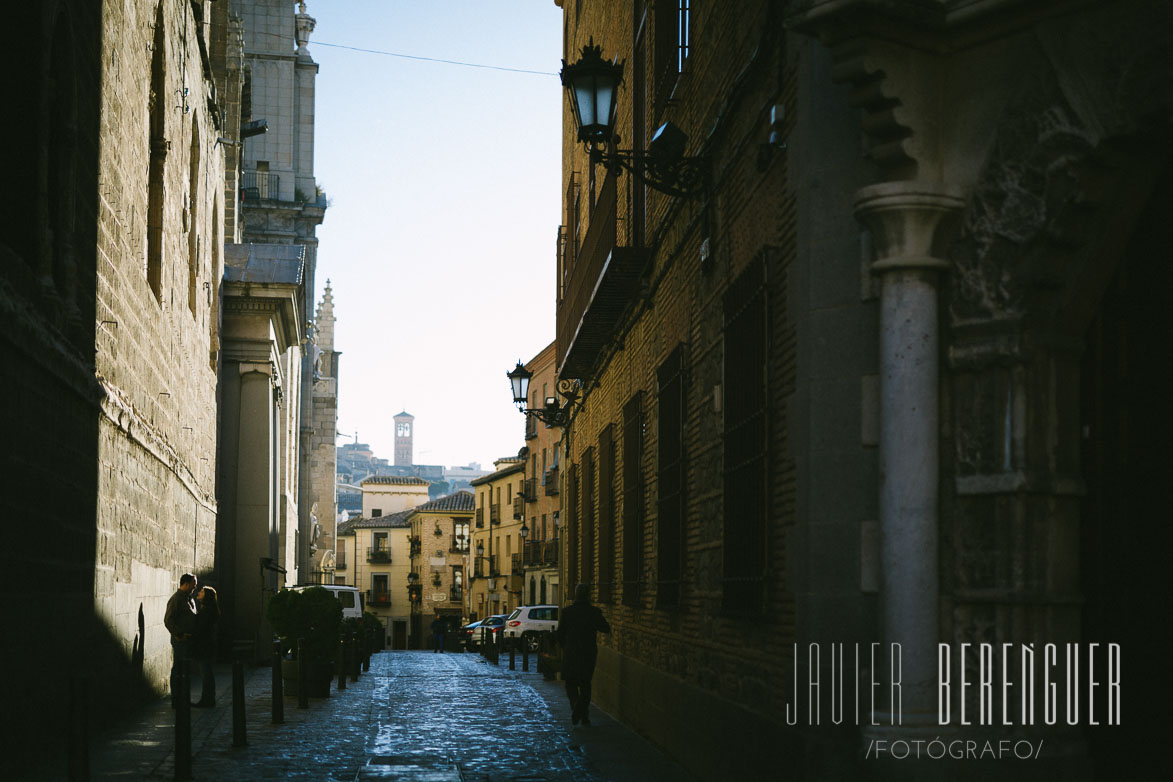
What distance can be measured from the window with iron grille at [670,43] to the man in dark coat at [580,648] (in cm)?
523

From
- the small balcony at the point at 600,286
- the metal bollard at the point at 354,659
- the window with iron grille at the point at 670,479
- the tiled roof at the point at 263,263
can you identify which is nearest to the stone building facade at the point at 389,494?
the tiled roof at the point at 263,263

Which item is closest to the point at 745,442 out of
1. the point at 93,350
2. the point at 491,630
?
the point at 93,350

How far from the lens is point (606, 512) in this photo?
18594mm

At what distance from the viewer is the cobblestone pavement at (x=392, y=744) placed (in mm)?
10633

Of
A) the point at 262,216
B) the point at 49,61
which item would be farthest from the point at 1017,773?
the point at 262,216

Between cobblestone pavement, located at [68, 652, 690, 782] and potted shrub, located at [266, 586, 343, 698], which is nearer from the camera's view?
cobblestone pavement, located at [68, 652, 690, 782]

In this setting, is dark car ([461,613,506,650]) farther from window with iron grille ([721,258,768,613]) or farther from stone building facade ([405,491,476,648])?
stone building facade ([405,491,476,648])

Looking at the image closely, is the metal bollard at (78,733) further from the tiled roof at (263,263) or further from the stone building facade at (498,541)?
Answer: the stone building facade at (498,541)

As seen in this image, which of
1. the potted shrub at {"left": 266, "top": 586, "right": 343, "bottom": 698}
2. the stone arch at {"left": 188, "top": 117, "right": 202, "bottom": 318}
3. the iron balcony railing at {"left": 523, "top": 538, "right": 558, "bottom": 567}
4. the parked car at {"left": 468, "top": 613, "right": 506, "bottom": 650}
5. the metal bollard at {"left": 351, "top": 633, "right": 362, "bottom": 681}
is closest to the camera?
the potted shrub at {"left": 266, "top": 586, "right": 343, "bottom": 698}

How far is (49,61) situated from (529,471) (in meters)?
57.7

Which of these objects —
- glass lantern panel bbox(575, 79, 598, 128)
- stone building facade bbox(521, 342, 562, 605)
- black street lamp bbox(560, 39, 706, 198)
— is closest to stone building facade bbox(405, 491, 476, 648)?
stone building facade bbox(521, 342, 562, 605)

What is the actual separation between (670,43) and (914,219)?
6.92 metres

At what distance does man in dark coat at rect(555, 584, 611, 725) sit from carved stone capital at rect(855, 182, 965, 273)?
8.59 meters

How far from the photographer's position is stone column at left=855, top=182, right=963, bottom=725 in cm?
678
